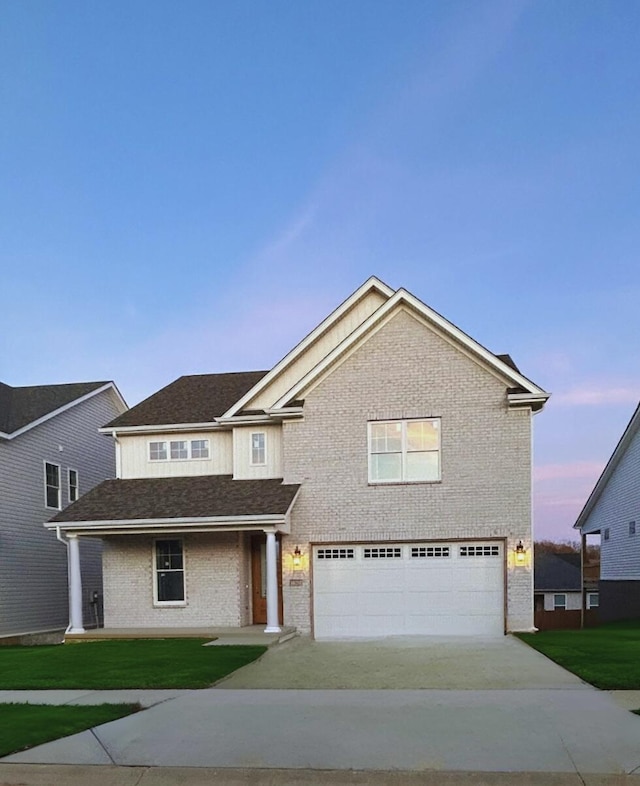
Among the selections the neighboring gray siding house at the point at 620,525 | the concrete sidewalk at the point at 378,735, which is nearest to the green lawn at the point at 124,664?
the concrete sidewalk at the point at 378,735

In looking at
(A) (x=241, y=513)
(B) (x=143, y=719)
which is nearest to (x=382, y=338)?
(A) (x=241, y=513)

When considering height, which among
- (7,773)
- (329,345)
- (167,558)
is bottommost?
(167,558)

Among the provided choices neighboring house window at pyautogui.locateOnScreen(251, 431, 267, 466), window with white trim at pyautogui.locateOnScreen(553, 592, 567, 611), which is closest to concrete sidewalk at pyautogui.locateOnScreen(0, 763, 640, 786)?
neighboring house window at pyautogui.locateOnScreen(251, 431, 267, 466)

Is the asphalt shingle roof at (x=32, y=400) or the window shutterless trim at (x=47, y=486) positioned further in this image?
the window shutterless trim at (x=47, y=486)

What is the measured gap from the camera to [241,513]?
16531 millimetres

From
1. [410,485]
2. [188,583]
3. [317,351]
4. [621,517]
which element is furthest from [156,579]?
[621,517]

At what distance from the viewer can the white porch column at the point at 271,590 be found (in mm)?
16078

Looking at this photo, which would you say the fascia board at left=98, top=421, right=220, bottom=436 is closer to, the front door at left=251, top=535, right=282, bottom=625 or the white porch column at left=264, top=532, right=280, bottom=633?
the front door at left=251, top=535, right=282, bottom=625

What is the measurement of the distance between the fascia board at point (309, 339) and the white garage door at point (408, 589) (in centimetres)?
444

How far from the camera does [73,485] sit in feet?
78.9

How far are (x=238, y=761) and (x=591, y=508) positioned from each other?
28142 millimetres

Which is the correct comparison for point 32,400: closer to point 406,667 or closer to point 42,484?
point 42,484

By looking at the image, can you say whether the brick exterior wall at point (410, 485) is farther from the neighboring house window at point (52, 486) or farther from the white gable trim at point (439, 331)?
the neighboring house window at point (52, 486)

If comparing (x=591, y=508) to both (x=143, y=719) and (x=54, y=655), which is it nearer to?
(x=54, y=655)
